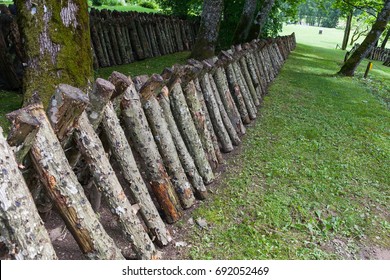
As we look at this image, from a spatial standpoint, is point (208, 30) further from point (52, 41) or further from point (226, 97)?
point (52, 41)

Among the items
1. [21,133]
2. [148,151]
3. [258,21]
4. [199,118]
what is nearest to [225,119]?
[199,118]

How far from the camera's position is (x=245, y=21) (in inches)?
457

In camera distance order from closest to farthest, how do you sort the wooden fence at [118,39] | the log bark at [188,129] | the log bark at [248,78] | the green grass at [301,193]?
the green grass at [301,193] → the log bark at [188,129] → the wooden fence at [118,39] → the log bark at [248,78]

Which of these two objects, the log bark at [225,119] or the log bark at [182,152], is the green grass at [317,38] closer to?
the log bark at [225,119]

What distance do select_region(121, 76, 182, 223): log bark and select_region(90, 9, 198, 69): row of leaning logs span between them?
5.56 metres

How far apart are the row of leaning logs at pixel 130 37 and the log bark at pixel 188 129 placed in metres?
5.03

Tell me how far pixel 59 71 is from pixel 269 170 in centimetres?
283

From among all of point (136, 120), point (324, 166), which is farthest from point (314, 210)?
point (136, 120)

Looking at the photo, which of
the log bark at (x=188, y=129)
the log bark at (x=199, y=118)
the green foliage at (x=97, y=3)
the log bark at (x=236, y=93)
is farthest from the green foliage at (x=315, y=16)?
the log bark at (x=188, y=129)

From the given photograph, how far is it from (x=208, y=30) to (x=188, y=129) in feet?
22.9

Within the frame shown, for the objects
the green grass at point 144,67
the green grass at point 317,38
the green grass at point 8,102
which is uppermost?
the green grass at point 8,102

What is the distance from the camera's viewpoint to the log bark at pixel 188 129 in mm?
3545

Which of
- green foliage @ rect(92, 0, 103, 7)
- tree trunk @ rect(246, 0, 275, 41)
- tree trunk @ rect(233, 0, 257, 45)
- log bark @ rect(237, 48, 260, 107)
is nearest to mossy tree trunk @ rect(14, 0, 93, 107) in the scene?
log bark @ rect(237, 48, 260, 107)

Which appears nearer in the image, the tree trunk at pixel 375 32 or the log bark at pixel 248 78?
the log bark at pixel 248 78
